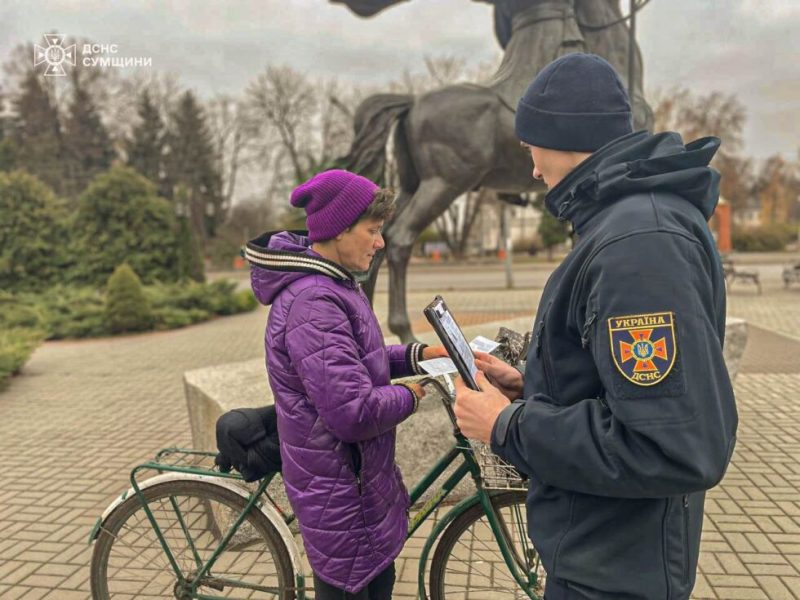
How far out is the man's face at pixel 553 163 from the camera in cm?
123

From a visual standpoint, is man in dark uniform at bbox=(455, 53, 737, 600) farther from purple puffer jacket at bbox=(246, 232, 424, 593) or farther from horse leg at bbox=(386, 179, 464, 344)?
horse leg at bbox=(386, 179, 464, 344)

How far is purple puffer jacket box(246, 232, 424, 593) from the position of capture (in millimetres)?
1613

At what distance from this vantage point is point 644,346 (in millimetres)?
989

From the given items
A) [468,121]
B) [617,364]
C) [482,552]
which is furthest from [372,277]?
[617,364]

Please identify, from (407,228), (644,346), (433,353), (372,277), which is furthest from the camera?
(407,228)

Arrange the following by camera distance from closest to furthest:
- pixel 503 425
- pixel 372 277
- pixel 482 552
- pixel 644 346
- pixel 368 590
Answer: pixel 644 346
pixel 503 425
pixel 368 590
pixel 482 552
pixel 372 277

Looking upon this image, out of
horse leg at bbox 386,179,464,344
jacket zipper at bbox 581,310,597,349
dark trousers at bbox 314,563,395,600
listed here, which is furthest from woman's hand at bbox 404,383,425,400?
horse leg at bbox 386,179,464,344

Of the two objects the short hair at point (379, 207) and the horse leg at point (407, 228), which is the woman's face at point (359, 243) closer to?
the short hair at point (379, 207)

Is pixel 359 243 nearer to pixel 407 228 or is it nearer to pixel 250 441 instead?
pixel 250 441

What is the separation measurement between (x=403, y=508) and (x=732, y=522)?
2.63 m

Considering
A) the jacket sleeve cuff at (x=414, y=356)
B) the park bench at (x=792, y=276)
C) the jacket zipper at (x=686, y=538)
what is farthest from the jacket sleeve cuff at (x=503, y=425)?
the park bench at (x=792, y=276)

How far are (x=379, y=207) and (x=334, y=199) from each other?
0.14 meters

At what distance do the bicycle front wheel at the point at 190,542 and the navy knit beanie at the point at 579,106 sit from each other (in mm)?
1673

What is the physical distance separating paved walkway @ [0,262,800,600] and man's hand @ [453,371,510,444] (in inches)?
77.3
